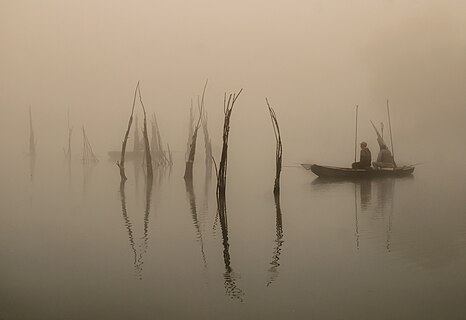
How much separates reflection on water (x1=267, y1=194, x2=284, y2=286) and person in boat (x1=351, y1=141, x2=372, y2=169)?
0.82ft

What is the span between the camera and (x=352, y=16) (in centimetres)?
155

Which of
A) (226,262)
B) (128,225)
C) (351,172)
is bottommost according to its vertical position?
(226,262)

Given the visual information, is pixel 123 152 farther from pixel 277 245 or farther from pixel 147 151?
pixel 277 245

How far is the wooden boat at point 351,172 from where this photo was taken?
59.3 inches

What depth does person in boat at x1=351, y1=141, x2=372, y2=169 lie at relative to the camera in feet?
5.00

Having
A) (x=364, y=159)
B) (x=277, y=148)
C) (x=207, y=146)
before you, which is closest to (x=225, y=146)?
(x=207, y=146)

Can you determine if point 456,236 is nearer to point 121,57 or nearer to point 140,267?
point 140,267

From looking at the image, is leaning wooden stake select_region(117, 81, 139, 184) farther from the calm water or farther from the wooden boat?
the wooden boat

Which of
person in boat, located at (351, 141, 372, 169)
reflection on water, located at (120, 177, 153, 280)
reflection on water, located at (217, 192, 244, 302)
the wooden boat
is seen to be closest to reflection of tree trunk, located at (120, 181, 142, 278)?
reflection on water, located at (120, 177, 153, 280)

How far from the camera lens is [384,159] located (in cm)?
151

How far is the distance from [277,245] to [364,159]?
1.18 feet

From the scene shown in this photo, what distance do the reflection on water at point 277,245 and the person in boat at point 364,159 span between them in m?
0.25

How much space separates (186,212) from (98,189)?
A: 11.3 inches

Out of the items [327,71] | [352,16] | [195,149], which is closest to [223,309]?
[195,149]
